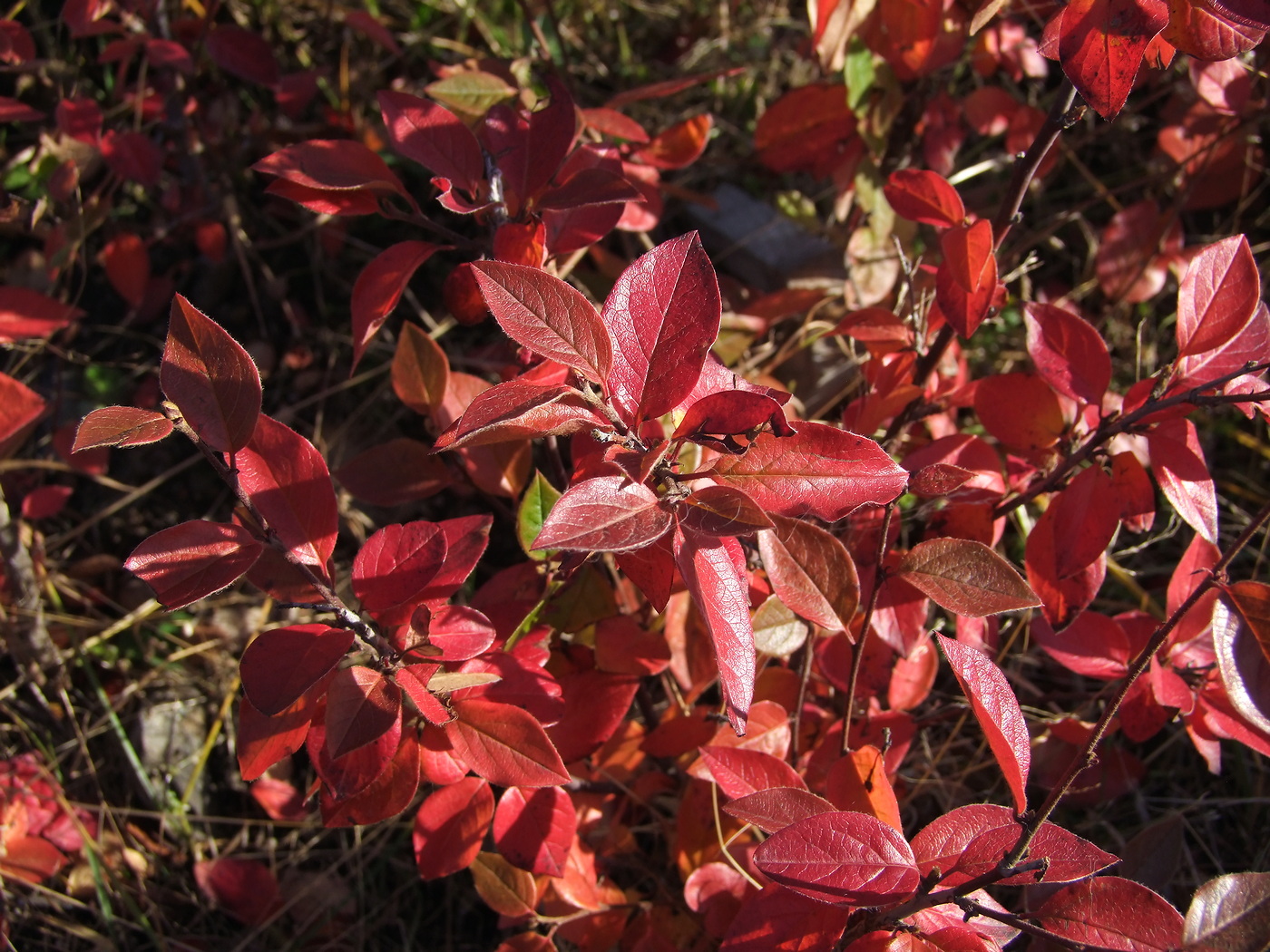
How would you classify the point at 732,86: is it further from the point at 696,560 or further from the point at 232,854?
the point at 232,854

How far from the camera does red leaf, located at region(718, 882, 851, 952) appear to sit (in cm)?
95

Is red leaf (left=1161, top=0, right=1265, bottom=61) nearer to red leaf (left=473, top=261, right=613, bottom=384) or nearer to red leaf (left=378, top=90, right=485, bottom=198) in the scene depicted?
red leaf (left=473, top=261, right=613, bottom=384)

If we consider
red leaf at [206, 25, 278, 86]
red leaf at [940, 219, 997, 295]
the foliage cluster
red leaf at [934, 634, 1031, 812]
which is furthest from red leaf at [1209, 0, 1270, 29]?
red leaf at [206, 25, 278, 86]

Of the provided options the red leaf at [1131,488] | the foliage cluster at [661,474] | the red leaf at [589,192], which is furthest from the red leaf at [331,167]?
the red leaf at [1131,488]

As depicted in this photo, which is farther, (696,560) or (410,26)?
(410,26)

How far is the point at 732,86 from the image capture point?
2.22 meters

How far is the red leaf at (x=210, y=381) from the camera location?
2.83 feet

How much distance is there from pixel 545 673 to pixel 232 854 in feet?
3.07

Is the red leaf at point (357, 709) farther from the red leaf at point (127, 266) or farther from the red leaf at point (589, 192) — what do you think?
the red leaf at point (127, 266)

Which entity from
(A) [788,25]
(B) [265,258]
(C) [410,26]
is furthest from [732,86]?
(B) [265,258]

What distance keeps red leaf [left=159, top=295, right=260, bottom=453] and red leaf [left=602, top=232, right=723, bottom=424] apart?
0.36 metres

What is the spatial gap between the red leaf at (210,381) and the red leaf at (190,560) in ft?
0.31

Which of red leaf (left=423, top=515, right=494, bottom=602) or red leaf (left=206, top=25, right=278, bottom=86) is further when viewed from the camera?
red leaf (left=206, top=25, right=278, bottom=86)

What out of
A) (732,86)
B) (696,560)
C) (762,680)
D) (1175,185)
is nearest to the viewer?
(696,560)
